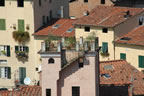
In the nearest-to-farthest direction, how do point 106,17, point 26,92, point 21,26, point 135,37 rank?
point 26,92 → point 135,37 → point 106,17 → point 21,26

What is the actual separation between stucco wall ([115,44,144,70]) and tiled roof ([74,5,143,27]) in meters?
2.68

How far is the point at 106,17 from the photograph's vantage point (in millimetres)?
88375

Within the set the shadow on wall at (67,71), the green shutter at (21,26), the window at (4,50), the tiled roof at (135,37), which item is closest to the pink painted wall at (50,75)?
the shadow on wall at (67,71)

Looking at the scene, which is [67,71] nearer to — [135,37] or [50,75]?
[50,75]

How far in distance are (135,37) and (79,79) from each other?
25587 millimetres

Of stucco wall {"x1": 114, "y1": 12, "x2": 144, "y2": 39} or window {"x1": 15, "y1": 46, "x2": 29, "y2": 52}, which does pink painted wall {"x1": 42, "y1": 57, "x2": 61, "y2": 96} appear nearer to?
stucco wall {"x1": 114, "y1": 12, "x2": 144, "y2": 39}

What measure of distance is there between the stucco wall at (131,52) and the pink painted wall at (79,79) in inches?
899

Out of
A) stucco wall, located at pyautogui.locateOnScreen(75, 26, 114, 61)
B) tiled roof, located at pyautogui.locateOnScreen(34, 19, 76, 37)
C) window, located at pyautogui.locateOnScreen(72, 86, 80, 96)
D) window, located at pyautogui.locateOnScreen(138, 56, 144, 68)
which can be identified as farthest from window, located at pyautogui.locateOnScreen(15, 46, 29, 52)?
window, located at pyautogui.locateOnScreen(72, 86, 80, 96)

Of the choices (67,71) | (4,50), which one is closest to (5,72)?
(4,50)

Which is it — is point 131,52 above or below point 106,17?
below

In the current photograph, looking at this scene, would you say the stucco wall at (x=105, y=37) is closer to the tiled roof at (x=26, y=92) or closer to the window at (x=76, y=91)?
the tiled roof at (x=26, y=92)

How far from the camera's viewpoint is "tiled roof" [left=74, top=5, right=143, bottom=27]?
86750mm

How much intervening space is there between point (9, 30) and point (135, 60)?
50.6 ft

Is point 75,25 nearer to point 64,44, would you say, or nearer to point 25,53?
point 25,53
